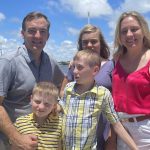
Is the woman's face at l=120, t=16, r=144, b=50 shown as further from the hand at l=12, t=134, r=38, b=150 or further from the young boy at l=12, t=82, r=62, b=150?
the hand at l=12, t=134, r=38, b=150

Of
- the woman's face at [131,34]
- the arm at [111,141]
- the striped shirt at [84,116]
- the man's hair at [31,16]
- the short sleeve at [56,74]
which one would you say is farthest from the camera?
the short sleeve at [56,74]

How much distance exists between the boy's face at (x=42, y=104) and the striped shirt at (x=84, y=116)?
9.8 inches

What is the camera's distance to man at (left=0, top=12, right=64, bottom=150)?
495 centimetres

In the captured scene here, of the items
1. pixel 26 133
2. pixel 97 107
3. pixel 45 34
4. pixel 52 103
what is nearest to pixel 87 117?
pixel 97 107

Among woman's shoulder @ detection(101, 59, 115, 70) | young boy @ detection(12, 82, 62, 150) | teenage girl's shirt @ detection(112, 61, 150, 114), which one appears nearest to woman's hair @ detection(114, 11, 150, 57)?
woman's shoulder @ detection(101, 59, 115, 70)

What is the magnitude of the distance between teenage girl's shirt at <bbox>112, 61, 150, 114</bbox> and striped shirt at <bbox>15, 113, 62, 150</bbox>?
962mm

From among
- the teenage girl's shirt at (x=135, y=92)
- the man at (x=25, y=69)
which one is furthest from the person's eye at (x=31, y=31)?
the teenage girl's shirt at (x=135, y=92)

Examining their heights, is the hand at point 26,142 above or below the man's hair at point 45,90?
below

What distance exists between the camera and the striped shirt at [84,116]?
4.32 meters

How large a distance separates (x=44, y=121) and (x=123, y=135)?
1113 millimetres

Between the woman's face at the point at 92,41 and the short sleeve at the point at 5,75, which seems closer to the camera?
the short sleeve at the point at 5,75

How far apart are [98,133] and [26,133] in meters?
1.14

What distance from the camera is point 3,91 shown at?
4.88 metres

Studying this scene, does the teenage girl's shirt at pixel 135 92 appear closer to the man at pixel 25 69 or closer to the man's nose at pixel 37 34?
the man at pixel 25 69
